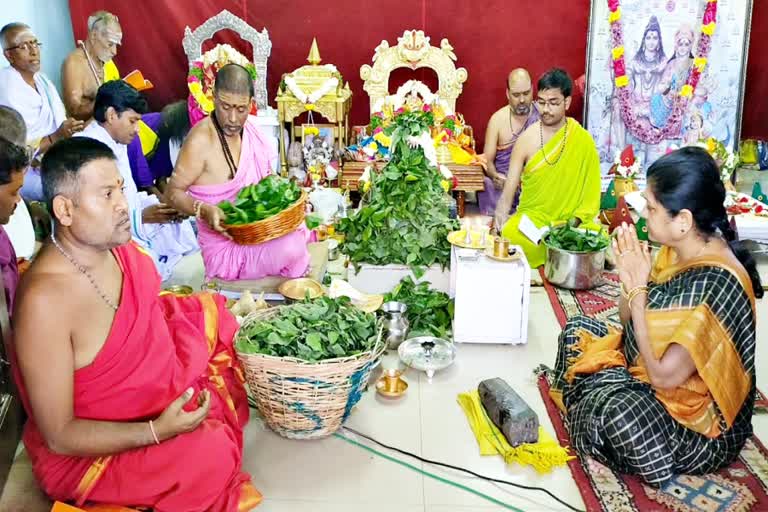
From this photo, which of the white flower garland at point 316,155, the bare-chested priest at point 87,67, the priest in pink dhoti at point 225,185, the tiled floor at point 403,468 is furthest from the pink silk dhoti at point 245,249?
the white flower garland at point 316,155

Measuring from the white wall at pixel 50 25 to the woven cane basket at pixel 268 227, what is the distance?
332 centimetres

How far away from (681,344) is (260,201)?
2.59 metres

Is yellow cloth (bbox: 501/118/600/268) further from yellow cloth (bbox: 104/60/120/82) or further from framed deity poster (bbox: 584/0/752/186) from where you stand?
yellow cloth (bbox: 104/60/120/82)

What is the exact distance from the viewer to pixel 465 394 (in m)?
3.66

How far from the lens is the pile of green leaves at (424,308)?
428cm

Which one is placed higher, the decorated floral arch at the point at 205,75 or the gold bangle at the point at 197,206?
the decorated floral arch at the point at 205,75

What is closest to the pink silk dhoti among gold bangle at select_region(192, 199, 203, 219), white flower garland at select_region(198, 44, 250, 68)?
gold bangle at select_region(192, 199, 203, 219)

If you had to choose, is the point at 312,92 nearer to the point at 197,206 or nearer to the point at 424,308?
the point at 197,206

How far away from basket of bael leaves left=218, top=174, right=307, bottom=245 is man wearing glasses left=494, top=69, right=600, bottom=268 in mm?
1715

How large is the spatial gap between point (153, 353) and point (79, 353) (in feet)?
0.83

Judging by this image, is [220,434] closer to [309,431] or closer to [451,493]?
[309,431]

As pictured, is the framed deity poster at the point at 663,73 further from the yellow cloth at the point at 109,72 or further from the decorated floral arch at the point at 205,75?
the yellow cloth at the point at 109,72

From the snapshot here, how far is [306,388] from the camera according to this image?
3025 millimetres

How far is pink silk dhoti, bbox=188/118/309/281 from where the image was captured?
15.1ft
